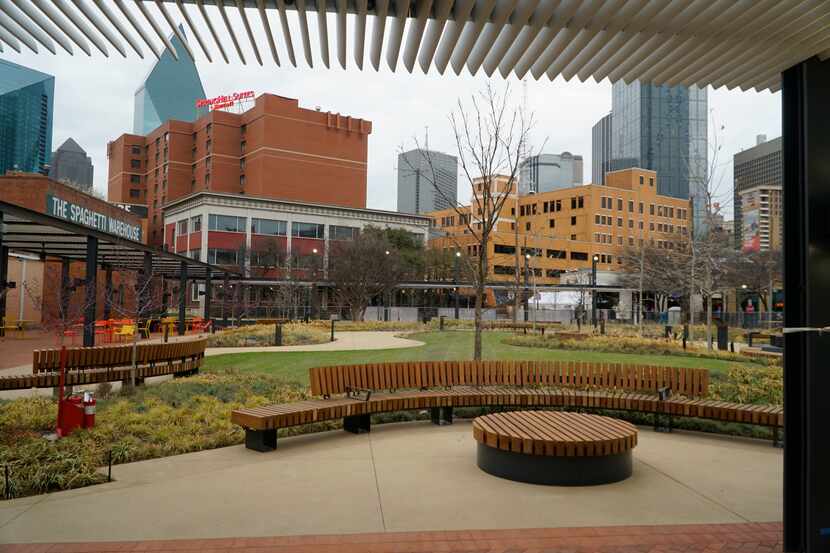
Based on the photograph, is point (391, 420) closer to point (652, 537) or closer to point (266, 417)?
point (266, 417)

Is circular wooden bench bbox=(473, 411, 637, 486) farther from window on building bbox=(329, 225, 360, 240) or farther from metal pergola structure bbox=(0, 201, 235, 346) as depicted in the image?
window on building bbox=(329, 225, 360, 240)

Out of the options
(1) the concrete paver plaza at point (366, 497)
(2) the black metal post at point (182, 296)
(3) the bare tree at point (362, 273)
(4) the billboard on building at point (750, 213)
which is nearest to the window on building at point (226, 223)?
(3) the bare tree at point (362, 273)

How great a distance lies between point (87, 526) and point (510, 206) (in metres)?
85.3

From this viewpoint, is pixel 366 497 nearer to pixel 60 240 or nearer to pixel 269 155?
pixel 60 240

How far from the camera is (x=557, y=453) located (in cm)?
632

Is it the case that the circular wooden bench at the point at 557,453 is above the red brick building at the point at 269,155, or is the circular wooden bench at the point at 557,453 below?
below

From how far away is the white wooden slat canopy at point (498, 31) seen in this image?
13.0ft

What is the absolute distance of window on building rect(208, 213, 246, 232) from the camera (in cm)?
6369

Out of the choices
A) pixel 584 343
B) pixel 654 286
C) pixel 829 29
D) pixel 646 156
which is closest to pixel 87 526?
pixel 829 29

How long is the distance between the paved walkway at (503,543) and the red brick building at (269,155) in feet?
219

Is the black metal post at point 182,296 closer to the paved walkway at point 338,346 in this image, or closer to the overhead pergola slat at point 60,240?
the overhead pergola slat at point 60,240

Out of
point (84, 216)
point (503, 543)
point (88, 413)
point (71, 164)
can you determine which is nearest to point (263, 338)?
point (84, 216)

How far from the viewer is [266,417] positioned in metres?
7.58

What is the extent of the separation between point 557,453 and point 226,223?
62227 millimetres
